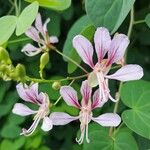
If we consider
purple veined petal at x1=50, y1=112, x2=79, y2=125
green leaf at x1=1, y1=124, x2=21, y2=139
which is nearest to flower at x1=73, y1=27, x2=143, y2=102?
purple veined petal at x1=50, y1=112, x2=79, y2=125

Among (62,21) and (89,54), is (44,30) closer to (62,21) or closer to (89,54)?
(89,54)

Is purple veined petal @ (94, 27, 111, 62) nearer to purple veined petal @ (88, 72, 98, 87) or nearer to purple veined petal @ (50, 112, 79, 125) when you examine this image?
purple veined petal @ (88, 72, 98, 87)

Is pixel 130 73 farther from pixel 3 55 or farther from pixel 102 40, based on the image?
pixel 3 55

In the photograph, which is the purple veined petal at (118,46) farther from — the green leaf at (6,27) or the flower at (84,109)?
the green leaf at (6,27)

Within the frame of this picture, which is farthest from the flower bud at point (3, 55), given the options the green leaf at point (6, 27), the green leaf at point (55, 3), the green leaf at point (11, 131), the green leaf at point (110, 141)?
the green leaf at point (11, 131)

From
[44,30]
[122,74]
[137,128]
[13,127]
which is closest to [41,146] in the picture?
[13,127]

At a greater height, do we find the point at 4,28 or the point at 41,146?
the point at 4,28
